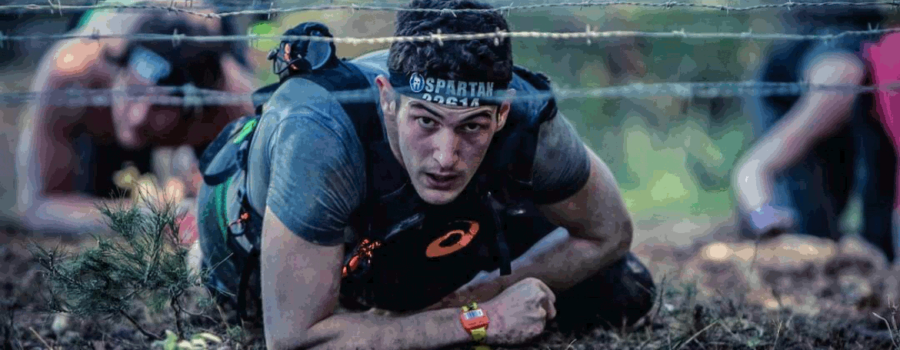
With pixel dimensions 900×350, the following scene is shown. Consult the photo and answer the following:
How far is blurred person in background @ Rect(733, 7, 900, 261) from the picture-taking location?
8.42m

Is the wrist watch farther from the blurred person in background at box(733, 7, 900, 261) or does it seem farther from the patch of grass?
the blurred person in background at box(733, 7, 900, 261)

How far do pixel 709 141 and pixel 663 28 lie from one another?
3.58 ft

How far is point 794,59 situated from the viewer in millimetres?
8844

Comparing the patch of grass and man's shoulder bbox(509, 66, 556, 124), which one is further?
the patch of grass

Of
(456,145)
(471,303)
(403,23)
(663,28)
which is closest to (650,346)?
(471,303)

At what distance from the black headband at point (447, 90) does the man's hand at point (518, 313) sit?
0.79 metres

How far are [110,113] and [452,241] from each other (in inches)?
177

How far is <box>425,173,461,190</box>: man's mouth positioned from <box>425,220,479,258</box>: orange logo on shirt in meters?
0.45

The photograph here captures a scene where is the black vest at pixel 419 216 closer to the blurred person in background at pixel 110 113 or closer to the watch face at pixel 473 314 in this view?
the watch face at pixel 473 314

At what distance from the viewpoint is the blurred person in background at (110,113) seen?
7793 mm

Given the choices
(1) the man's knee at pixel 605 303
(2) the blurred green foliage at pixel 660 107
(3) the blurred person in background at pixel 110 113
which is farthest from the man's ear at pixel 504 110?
(2) the blurred green foliage at pixel 660 107

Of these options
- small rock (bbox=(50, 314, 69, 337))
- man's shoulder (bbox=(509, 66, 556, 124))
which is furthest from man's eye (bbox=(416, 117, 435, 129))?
small rock (bbox=(50, 314, 69, 337))

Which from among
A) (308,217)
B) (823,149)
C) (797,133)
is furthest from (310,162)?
(823,149)

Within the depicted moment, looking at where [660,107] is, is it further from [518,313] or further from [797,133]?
[518,313]
